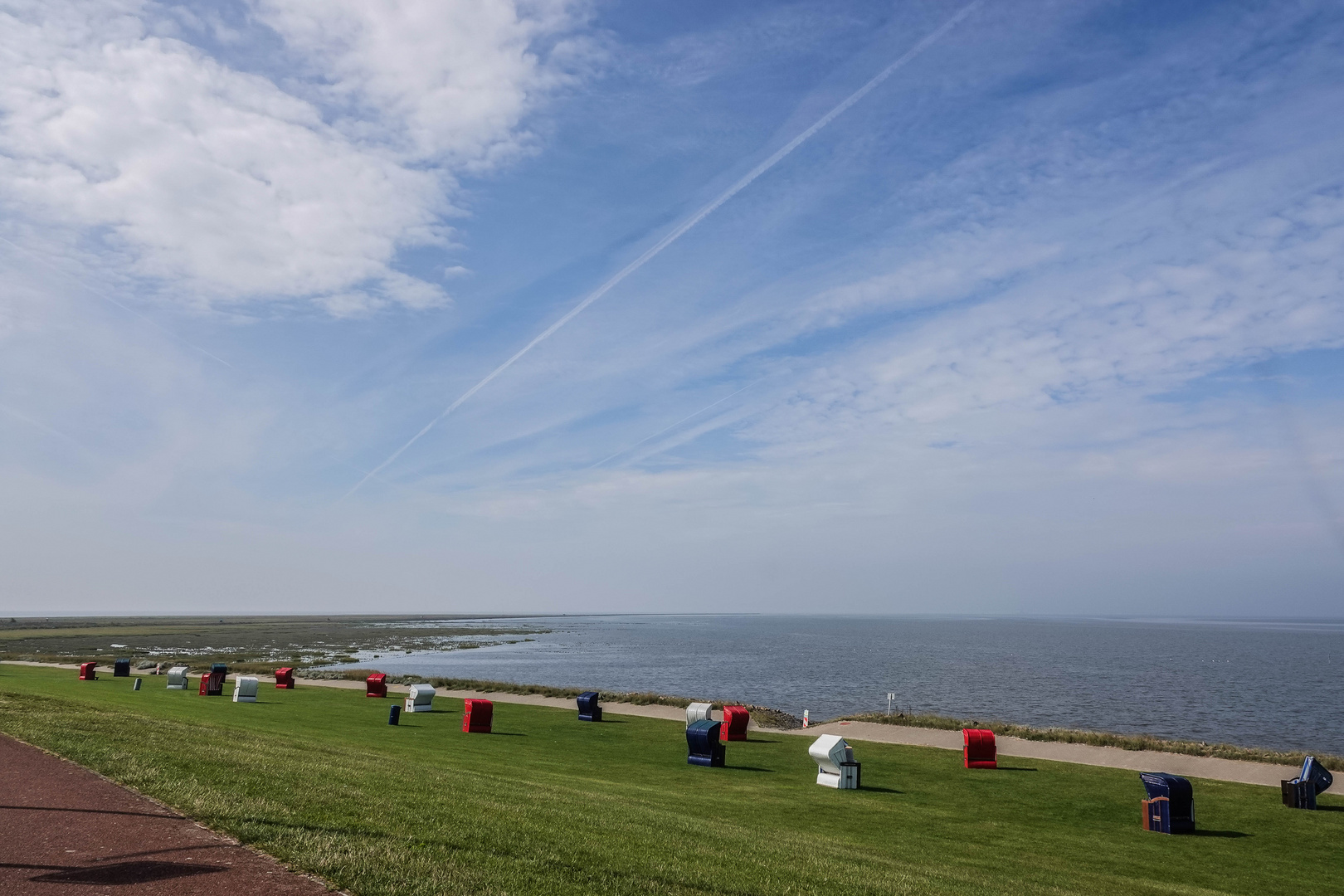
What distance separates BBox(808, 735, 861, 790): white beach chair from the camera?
26.4 meters

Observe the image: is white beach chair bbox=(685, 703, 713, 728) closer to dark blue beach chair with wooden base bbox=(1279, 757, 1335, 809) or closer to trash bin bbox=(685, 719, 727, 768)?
trash bin bbox=(685, 719, 727, 768)

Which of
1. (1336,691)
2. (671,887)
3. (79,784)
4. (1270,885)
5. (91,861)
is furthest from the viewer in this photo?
(1336,691)

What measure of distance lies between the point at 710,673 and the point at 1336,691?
66.1 metres

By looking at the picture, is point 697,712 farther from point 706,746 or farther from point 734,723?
point 706,746

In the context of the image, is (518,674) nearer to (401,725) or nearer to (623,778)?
(401,725)

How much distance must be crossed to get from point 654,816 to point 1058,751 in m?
23.6

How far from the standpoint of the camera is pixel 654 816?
704 inches

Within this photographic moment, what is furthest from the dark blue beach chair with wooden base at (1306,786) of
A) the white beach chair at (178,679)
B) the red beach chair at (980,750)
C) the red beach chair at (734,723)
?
the white beach chair at (178,679)

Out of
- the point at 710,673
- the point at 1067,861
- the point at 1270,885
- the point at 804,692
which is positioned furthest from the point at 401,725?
the point at 710,673

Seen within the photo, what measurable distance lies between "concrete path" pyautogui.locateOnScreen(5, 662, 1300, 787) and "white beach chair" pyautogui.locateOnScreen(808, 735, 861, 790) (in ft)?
33.2

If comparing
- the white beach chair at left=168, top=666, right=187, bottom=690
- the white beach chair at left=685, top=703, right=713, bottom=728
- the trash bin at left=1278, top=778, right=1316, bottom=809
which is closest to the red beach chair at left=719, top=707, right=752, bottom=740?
the white beach chair at left=685, top=703, right=713, bottom=728

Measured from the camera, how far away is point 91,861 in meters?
9.71

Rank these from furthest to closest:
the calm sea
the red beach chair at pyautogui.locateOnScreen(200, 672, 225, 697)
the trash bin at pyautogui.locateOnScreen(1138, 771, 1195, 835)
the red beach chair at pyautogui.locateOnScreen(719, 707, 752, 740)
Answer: the calm sea → the red beach chair at pyautogui.locateOnScreen(200, 672, 225, 697) → the red beach chair at pyautogui.locateOnScreen(719, 707, 752, 740) → the trash bin at pyautogui.locateOnScreen(1138, 771, 1195, 835)

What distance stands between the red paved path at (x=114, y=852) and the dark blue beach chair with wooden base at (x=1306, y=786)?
27522mm
